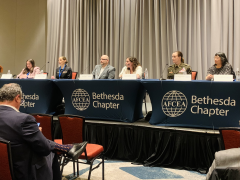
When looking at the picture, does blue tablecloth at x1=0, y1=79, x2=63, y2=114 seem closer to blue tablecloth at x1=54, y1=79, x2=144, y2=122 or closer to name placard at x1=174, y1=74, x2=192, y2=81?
blue tablecloth at x1=54, y1=79, x2=144, y2=122

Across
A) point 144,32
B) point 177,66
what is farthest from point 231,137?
point 144,32

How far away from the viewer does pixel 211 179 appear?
1.33 meters

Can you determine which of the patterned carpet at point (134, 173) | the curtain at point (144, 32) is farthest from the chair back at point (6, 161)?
the curtain at point (144, 32)

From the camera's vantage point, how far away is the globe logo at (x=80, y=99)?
383cm

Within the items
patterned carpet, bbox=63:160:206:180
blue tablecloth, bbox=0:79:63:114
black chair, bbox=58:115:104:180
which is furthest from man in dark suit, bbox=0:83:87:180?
blue tablecloth, bbox=0:79:63:114

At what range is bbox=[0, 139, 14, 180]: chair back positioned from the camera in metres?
1.50

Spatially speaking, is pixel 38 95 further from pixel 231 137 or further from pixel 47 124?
pixel 231 137

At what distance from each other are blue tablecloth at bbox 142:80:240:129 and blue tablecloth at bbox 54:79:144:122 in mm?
310

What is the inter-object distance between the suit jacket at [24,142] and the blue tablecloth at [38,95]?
8.44ft

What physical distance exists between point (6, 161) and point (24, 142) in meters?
0.16

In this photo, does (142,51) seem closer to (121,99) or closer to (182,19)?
(182,19)

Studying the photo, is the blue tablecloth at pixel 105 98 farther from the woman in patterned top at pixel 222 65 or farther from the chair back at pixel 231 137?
the chair back at pixel 231 137

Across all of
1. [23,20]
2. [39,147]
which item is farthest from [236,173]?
[23,20]

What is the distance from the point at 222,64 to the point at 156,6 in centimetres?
313
